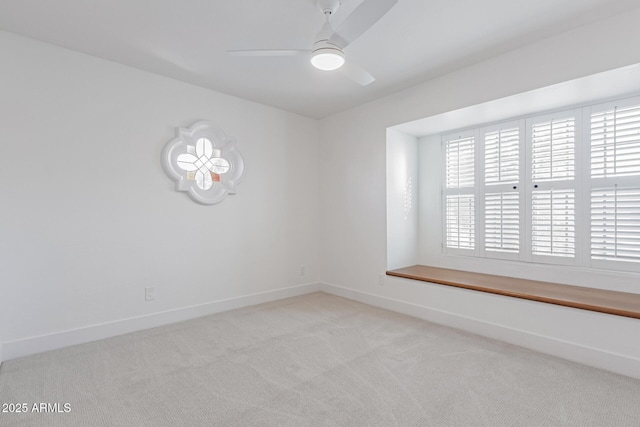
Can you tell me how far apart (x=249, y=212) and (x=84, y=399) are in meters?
2.35

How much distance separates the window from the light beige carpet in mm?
1089

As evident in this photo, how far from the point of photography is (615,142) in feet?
8.78

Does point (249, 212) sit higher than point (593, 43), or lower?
lower

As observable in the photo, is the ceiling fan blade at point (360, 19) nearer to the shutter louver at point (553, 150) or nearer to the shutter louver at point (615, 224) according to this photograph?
the shutter louver at point (553, 150)

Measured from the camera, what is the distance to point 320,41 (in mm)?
1905

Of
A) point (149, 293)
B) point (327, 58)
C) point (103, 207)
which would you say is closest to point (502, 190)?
point (327, 58)

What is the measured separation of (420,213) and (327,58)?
2724mm

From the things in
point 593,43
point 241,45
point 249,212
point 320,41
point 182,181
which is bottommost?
point 249,212

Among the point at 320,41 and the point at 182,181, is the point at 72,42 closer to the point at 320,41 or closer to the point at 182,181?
the point at 182,181

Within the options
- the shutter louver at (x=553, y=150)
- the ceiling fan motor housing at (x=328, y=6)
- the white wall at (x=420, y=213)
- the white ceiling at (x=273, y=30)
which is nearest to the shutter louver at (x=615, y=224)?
the shutter louver at (x=553, y=150)

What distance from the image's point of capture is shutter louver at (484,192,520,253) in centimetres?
326

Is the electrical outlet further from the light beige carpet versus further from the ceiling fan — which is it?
the ceiling fan

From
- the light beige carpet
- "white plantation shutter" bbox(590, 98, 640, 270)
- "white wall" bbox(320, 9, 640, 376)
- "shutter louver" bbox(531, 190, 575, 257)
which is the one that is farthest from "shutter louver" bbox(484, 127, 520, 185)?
the light beige carpet

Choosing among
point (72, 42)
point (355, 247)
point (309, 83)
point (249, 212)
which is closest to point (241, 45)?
point (309, 83)
